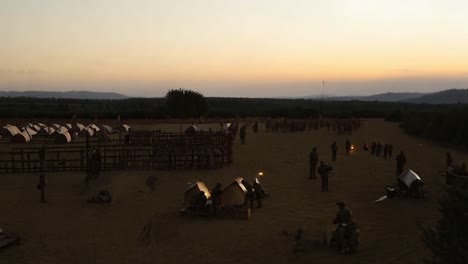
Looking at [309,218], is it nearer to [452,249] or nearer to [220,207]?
[220,207]

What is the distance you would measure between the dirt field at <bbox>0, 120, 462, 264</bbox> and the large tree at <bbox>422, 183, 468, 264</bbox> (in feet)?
Answer: 7.81

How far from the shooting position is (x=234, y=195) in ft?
45.4

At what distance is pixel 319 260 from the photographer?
9.58 m

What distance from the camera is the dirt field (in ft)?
33.6

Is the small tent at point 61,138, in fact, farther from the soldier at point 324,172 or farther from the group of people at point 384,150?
the soldier at point 324,172

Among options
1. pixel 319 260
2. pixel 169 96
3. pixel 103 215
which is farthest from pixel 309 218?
pixel 169 96

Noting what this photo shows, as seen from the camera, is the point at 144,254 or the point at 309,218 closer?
the point at 144,254

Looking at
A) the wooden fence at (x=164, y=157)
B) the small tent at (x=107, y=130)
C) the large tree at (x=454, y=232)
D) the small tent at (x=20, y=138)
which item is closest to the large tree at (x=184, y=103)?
the small tent at (x=107, y=130)

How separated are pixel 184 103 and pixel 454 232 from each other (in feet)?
223

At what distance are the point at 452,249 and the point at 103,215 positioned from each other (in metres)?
10.4

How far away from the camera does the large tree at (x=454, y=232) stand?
6250mm

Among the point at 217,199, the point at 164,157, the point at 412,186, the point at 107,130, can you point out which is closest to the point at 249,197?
the point at 217,199

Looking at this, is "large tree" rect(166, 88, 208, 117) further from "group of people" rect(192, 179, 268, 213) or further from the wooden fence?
"group of people" rect(192, 179, 268, 213)

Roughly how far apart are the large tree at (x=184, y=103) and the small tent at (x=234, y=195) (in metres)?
58.8
